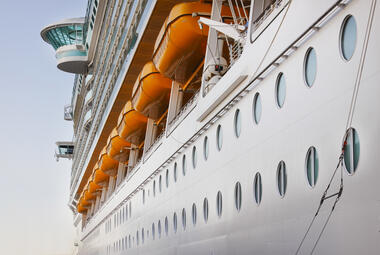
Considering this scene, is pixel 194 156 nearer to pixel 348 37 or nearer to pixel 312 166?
pixel 312 166

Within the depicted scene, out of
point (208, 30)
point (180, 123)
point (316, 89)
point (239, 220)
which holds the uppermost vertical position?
point (208, 30)

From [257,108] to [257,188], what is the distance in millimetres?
1012

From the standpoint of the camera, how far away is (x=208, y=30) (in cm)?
1180

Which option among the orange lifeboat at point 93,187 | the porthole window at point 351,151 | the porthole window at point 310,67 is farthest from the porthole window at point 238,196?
the orange lifeboat at point 93,187

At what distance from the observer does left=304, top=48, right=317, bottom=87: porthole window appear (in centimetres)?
615

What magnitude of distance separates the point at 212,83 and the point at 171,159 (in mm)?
3020

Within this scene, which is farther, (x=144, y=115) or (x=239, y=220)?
(x=144, y=115)

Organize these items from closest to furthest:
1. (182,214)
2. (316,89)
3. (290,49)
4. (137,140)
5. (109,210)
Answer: (316,89) → (290,49) → (182,214) → (137,140) → (109,210)

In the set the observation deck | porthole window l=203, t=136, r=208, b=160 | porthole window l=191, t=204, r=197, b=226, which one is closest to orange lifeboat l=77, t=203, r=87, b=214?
the observation deck

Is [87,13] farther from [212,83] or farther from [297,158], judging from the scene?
[297,158]

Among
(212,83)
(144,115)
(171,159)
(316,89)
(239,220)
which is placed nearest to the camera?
(316,89)

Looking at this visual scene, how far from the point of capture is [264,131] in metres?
7.34

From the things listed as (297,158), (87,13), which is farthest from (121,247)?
(87,13)

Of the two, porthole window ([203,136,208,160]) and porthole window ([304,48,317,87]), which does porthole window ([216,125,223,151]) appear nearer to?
porthole window ([203,136,208,160])
